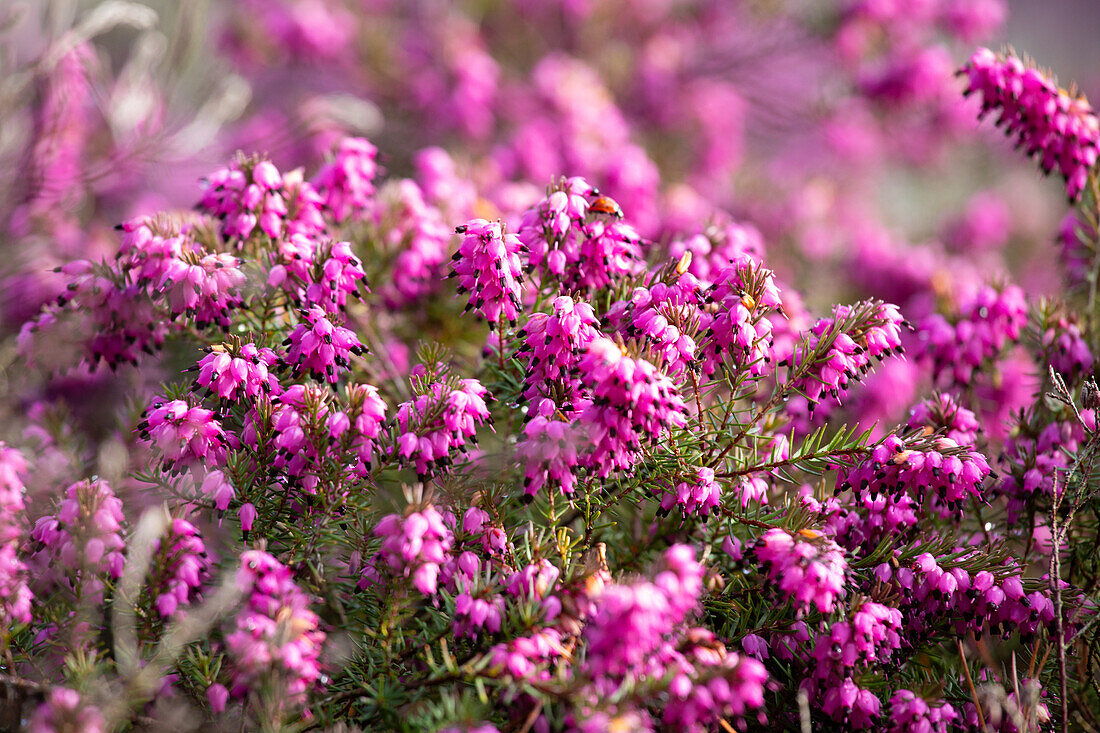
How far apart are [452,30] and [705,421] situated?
12.9 ft

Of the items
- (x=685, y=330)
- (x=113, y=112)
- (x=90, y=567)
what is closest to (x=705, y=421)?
(x=685, y=330)

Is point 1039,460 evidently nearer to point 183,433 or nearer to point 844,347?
point 844,347

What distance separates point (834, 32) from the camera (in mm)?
5145

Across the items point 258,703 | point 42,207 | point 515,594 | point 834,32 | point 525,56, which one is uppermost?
point 834,32

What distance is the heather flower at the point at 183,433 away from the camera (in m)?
1.90

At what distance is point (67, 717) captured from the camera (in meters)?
1.56

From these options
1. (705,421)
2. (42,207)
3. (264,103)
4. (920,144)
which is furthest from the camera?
(264,103)

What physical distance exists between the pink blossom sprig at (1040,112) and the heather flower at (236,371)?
7.59ft

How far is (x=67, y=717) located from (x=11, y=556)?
47 cm

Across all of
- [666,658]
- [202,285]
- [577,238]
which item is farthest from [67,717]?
[577,238]

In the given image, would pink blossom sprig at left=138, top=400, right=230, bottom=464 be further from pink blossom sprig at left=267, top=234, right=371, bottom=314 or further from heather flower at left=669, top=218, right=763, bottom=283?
heather flower at left=669, top=218, right=763, bottom=283

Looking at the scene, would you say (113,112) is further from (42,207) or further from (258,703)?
(258,703)

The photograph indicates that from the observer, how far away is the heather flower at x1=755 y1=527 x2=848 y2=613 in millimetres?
1736

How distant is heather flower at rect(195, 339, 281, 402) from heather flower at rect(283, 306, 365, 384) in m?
0.07
